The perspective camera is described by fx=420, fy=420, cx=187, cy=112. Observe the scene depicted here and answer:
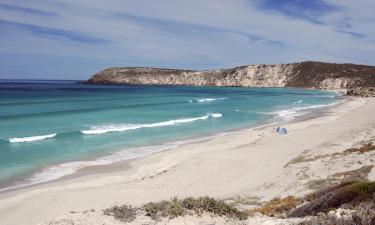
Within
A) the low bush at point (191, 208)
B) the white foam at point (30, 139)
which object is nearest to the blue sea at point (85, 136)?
the white foam at point (30, 139)

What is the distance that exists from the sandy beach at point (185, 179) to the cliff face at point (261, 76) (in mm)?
101638

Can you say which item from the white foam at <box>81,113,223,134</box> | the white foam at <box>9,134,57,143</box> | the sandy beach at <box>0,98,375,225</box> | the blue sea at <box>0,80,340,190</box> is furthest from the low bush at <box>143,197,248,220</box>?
the white foam at <box>81,113,223,134</box>

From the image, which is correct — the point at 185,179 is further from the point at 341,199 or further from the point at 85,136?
the point at 85,136

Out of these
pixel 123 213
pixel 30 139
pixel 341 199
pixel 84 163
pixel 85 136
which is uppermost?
pixel 341 199

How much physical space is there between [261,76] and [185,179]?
130915 mm

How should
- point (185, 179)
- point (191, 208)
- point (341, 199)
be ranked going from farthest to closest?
point (185, 179) < point (191, 208) < point (341, 199)

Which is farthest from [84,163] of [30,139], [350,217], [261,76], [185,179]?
[261,76]

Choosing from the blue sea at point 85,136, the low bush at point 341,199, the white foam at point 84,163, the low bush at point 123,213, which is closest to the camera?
the low bush at point 341,199

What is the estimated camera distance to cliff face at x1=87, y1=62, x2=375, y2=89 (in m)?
125

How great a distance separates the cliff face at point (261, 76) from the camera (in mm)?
125375

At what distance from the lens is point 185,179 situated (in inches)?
669

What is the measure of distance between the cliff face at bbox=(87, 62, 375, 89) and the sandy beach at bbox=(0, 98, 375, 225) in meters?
102

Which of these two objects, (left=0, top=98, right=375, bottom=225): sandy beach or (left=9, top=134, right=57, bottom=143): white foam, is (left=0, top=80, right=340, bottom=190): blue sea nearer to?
(left=9, top=134, right=57, bottom=143): white foam

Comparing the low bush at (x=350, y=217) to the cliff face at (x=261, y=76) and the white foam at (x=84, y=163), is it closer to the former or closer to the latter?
the white foam at (x=84, y=163)
